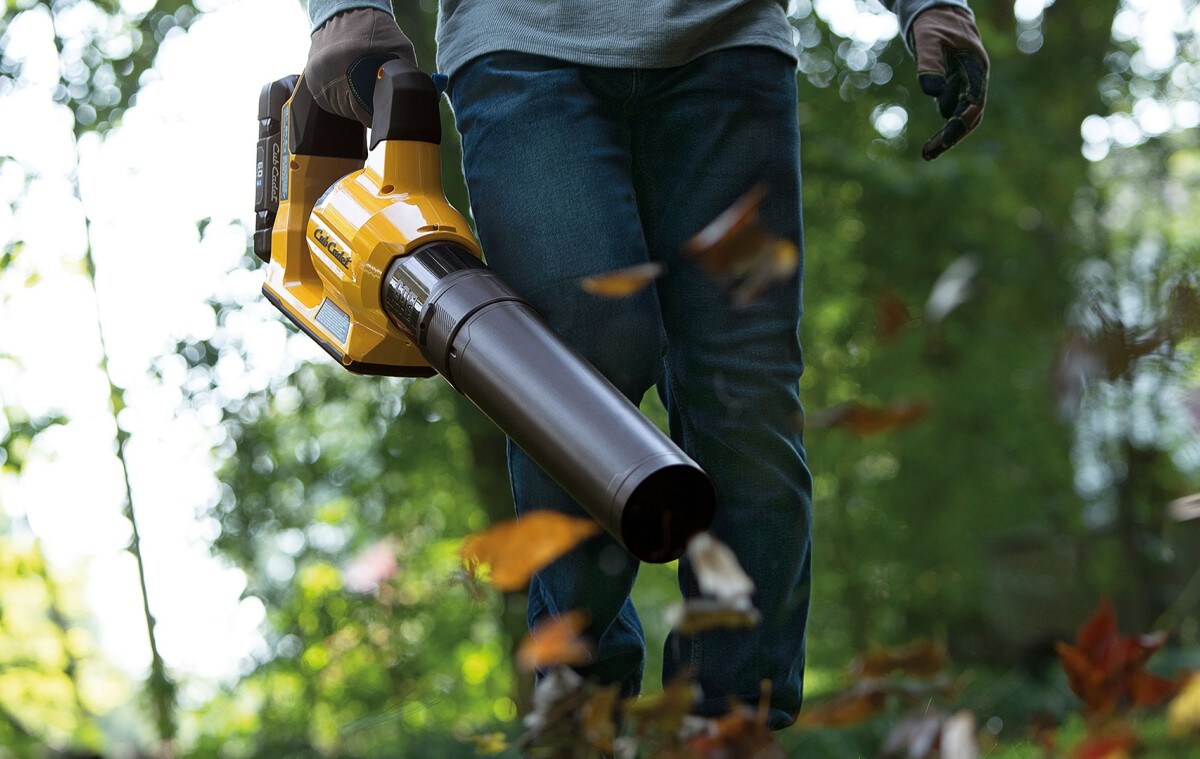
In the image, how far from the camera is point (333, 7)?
5.08ft

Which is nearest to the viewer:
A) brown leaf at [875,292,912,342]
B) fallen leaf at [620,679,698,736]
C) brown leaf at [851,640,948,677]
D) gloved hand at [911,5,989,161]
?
fallen leaf at [620,679,698,736]

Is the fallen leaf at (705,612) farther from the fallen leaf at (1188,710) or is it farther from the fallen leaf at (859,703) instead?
the fallen leaf at (1188,710)

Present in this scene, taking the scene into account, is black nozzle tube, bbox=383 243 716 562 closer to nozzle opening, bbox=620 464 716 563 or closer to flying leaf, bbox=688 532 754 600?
nozzle opening, bbox=620 464 716 563

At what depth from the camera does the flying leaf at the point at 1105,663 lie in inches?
43.9

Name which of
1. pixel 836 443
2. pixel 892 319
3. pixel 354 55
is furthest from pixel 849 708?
pixel 836 443

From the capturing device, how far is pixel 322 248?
1685 millimetres

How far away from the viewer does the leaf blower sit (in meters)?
1.12

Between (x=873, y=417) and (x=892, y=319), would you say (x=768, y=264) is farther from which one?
(x=892, y=319)

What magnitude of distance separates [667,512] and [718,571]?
0.22 m

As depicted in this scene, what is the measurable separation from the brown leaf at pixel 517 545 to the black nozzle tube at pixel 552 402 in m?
0.04

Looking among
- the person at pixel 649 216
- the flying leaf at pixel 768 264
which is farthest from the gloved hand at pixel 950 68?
the flying leaf at pixel 768 264

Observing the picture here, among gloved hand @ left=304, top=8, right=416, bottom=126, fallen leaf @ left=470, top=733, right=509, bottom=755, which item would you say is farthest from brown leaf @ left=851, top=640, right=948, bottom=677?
gloved hand @ left=304, top=8, right=416, bottom=126

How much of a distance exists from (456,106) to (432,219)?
0.19 m

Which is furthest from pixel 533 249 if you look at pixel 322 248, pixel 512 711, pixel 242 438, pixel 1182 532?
pixel 1182 532
